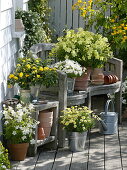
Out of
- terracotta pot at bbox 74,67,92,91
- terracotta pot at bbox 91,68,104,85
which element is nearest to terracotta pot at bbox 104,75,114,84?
terracotta pot at bbox 91,68,104,85

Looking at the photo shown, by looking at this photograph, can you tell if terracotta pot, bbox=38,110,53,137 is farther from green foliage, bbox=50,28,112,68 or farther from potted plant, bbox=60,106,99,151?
green foliage, bbox=50,28,112,68

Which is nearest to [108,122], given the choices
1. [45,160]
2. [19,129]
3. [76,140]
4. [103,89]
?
[103,89]

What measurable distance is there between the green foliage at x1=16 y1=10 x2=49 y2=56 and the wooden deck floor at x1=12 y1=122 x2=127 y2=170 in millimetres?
1803

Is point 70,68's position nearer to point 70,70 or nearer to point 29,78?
point 70,70

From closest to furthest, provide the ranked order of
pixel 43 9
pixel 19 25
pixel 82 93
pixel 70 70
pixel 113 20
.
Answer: pixel 70 70
pixel 82 93
pixel 19 25
pixel 113 20
pixel 43 9

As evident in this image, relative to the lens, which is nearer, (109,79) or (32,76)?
(32,76)

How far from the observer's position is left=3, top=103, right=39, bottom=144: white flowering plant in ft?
21.7

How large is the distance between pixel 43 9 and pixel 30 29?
1.57 meters

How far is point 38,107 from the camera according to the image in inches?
269

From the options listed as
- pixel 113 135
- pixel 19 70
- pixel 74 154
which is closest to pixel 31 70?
pixel 19 70

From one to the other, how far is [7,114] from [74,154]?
3.44 ft

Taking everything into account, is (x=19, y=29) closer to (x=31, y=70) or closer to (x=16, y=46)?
(x=16, y=46)

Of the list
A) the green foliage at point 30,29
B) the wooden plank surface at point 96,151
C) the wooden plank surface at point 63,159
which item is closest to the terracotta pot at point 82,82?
the wooden plank surface at point 96,151

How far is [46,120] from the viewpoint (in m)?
7.06
